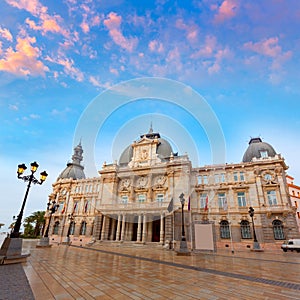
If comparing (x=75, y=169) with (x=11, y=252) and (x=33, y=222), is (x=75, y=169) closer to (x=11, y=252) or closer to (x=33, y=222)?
(x=33, y=222)

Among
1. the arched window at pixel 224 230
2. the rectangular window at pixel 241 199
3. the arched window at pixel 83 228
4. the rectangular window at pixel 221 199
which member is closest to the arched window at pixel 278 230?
the rectangular window at pixel 241 199

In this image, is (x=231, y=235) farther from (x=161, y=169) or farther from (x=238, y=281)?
(x=238, y=281)

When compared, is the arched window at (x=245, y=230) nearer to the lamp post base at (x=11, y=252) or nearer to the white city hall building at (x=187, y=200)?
the white city hall building at (x=187, y=200)

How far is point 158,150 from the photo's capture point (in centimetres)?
3803

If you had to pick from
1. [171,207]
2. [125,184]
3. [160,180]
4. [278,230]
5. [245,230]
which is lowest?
[245,230]

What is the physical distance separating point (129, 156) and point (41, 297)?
3564cm

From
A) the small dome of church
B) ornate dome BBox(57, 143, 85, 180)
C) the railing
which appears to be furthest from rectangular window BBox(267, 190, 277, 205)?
ornate dome BBox(57, 143, 85, 180)

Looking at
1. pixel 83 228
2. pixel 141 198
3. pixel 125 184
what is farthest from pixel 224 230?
pixel 83 228

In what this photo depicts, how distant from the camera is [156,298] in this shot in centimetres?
481

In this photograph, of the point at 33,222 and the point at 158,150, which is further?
the point at 33,222

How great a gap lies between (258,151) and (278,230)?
510 inches

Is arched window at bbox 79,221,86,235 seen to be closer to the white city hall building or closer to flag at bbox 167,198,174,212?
the white city hall building

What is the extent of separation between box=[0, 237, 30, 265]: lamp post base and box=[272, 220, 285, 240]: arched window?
99.8 feet

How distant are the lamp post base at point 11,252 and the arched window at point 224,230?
90.8 feet
